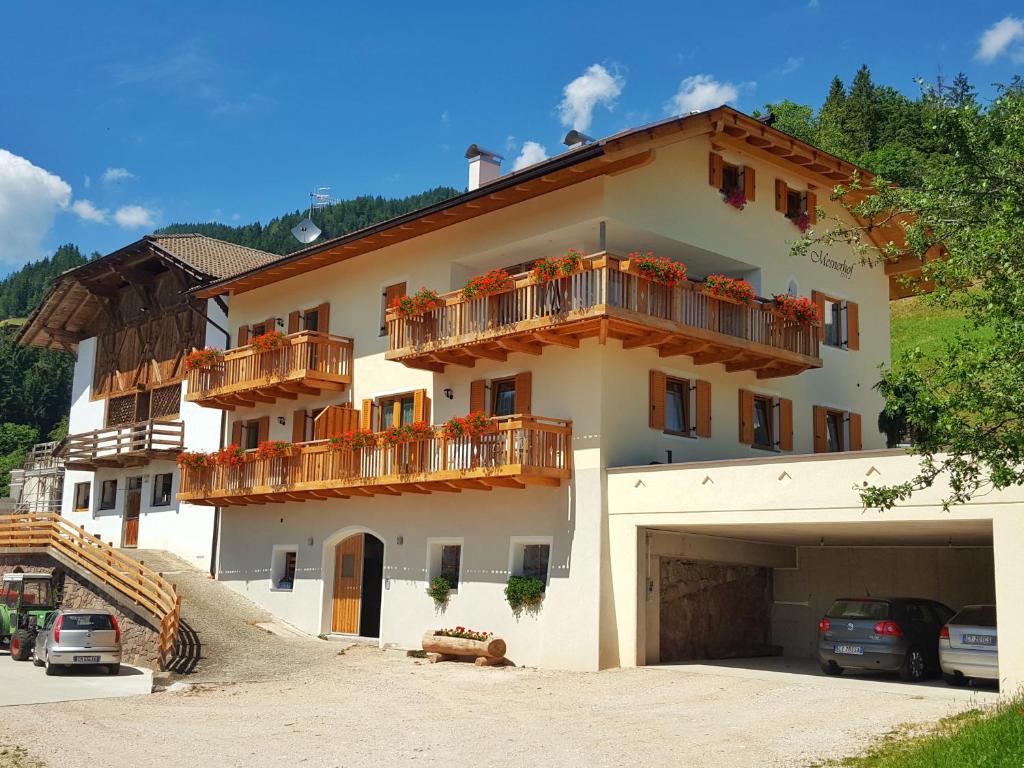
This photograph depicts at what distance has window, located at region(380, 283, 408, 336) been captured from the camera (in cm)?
2604

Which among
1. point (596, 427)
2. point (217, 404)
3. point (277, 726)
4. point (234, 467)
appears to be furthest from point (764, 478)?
point (217, 404)

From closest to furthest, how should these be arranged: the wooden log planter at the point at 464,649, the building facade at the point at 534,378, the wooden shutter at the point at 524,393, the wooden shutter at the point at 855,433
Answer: the building facade at the point at 534,378, the wooden log planter at the point at 464,649, the wooden shutter at the point at 524,393, the wooden shutter at the point at 855,433

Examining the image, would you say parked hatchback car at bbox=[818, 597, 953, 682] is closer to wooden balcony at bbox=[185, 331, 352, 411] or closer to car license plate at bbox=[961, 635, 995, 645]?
car license plate at bbox=[961, 635, 995, 645]

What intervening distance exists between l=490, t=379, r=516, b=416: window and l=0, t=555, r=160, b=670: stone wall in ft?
27.3

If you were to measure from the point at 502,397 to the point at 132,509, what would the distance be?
654 inches

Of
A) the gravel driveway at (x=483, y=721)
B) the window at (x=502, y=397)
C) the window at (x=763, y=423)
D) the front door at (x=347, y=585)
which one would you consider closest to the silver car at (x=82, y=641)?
the gravel driveway at (x=483, y=721)

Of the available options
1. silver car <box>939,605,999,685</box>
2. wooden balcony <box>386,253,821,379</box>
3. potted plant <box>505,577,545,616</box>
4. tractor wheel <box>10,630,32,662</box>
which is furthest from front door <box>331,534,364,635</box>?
silver car <box>939,605,999,685</box>

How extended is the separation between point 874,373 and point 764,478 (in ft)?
35.1

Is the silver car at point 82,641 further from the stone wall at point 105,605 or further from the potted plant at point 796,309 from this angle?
the potted plant at point 796,309

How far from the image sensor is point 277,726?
584 inches

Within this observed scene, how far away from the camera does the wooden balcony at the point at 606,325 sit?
2036 cm

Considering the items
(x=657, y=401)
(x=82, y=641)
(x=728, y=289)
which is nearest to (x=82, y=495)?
(x=82, y=641)

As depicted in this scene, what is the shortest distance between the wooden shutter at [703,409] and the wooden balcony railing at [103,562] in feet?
36.6

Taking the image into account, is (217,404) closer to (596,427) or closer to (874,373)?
(596,427)
